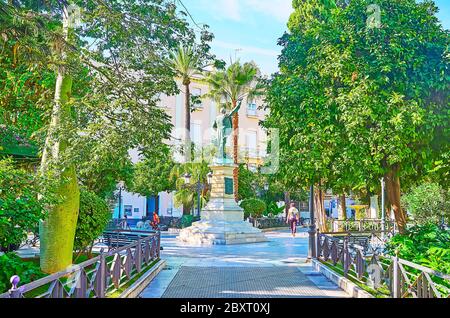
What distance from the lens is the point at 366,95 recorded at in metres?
9.05

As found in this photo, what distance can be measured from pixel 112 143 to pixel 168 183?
75.9 ft

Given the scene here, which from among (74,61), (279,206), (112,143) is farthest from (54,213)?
(279,206)

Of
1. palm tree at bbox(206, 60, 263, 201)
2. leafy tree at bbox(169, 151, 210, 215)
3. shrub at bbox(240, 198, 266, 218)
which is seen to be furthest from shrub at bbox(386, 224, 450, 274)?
shrub at bbox(240, 198, 266, 218)

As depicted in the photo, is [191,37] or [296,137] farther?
[296,137]

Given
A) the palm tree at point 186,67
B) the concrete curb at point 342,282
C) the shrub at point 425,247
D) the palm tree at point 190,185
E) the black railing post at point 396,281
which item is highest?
the palm tree at point 186,67

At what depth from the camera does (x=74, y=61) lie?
7.96 m

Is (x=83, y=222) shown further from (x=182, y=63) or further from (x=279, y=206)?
(x=279, y=206)

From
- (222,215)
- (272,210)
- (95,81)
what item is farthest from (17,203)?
(272,210)

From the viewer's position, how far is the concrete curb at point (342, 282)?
715cm

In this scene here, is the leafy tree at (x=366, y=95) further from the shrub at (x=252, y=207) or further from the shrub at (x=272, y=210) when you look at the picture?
the shrub at (x=272, y=210)

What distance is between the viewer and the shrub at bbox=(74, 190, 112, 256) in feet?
34.9


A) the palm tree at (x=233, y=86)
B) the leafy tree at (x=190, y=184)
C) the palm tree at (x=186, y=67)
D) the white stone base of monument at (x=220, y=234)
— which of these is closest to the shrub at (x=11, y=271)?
the palm tree at (x=186, y=67)

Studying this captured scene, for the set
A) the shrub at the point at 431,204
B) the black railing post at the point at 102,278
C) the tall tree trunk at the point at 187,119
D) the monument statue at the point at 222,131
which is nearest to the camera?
the black railing post at the point at 102,278

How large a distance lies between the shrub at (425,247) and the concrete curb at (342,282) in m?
0.81
